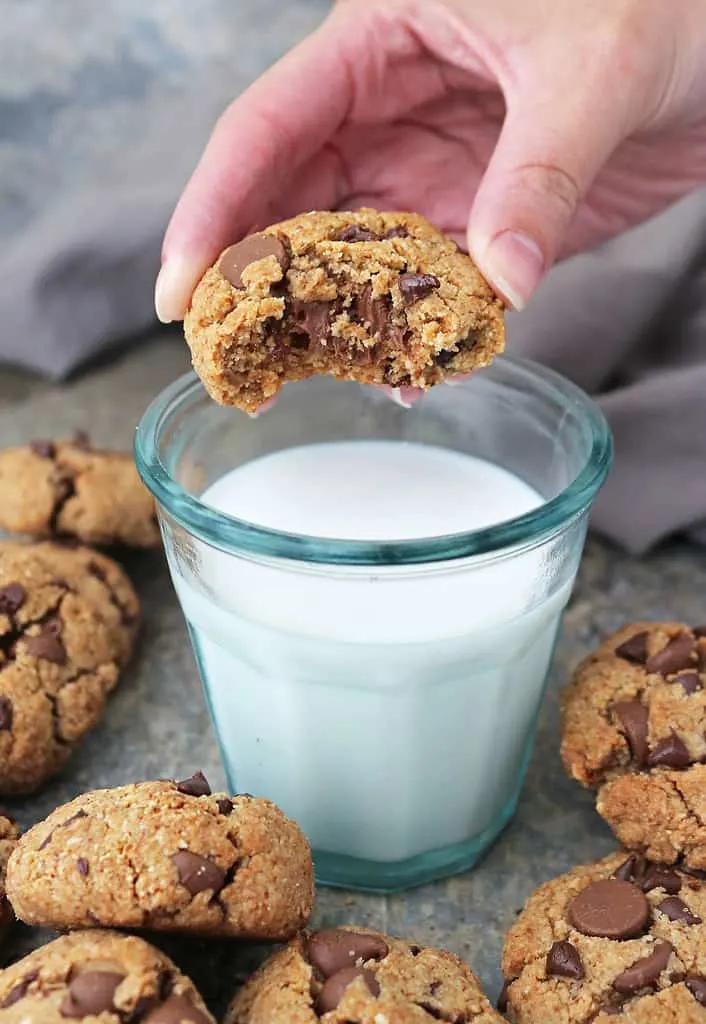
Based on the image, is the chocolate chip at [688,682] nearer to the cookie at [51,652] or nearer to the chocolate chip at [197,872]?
the chocolate chip at [197,872]

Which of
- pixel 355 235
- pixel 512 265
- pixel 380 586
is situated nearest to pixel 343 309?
pixel 355 235

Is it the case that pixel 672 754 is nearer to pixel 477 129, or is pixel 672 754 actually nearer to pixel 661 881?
pixel 661 881

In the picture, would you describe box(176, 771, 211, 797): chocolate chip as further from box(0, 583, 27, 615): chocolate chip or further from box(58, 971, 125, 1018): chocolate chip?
box(0, 583, 27, 615): chocolate chip

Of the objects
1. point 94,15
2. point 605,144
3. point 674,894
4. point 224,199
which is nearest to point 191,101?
point 94,15

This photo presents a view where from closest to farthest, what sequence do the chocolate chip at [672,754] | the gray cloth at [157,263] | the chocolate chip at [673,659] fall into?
1. the chocolate chip at [672,754]
2. the chocolate chip at [673,659]
3. the gray cloth at [157,263]

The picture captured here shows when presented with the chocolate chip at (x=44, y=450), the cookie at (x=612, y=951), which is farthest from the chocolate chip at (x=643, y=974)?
the chocolate chip at (x=44, y=450)
